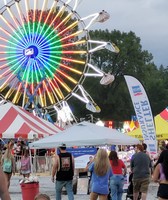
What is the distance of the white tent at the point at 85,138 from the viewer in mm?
16922

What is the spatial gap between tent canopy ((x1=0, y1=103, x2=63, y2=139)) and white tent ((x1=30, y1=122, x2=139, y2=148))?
69 cm

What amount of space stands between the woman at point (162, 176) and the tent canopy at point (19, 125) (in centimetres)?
864

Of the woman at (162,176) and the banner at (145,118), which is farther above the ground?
the banner at (145,118)

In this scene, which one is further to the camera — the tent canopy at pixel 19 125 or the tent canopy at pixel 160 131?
the tent canopy at pixel 160 131

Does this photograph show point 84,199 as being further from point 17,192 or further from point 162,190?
point 162,190

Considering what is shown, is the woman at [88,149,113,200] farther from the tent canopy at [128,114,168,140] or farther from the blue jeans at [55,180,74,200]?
the tent canopy at [128,114,168,140]

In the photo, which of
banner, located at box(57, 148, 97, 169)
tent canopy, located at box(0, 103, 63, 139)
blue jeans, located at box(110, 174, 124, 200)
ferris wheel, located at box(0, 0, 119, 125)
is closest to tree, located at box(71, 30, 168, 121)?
ferris wheel, located at box(0, 0, 119, 125)

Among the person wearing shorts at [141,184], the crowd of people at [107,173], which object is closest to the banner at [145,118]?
the crowd of people at [107,173]

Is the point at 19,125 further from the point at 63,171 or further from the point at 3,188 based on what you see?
the point at 3,188

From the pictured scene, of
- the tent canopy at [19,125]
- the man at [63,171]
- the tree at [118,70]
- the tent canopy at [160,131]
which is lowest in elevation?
the man at [63,171]

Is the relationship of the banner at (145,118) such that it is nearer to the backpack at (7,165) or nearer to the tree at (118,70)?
the backpack at (7,165)

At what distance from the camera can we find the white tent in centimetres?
1692

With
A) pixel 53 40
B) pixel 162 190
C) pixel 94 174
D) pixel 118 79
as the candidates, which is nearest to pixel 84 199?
pixel 94 174

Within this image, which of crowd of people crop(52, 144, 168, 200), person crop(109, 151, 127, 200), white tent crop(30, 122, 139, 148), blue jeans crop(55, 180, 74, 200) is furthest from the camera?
white tent crop(30, 122, 139, 148)
